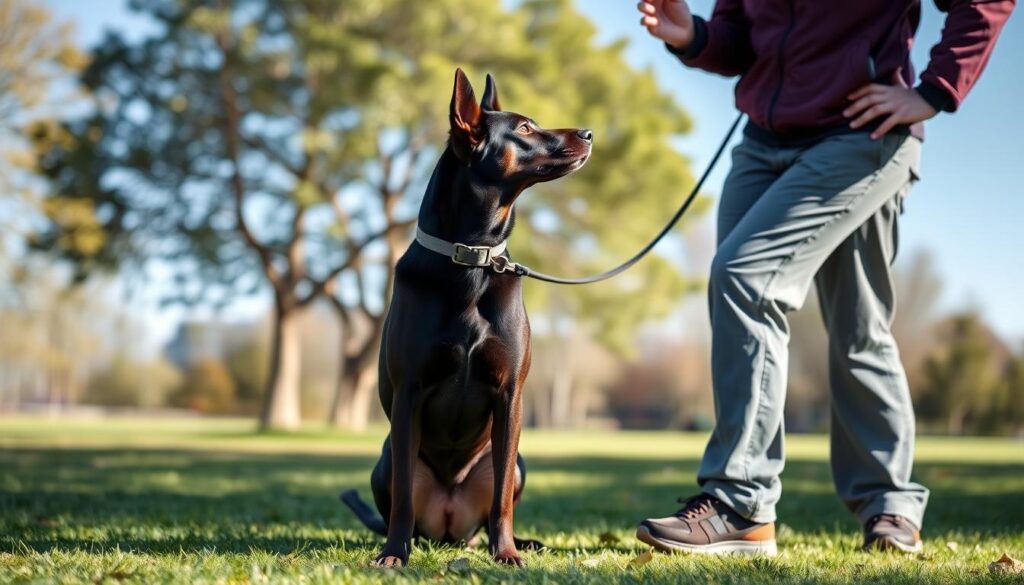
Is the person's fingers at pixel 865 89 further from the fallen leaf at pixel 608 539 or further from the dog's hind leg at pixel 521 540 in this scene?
the fallen leaf at pixel 608 539

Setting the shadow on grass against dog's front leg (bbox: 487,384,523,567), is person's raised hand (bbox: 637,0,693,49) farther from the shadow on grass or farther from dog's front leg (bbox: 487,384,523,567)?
the shadow on grass

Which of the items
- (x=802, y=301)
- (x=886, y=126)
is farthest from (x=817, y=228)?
(x=886, y=126)

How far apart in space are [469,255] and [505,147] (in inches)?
15.0

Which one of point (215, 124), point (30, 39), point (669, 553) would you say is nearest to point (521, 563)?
point (669, 553)

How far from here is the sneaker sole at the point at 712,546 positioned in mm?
3082

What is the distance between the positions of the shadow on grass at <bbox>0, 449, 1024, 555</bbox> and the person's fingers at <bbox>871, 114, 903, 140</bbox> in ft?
6.10

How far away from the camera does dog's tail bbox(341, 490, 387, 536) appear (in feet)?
11.3

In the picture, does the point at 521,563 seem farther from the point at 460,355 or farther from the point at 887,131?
the point at 887,131

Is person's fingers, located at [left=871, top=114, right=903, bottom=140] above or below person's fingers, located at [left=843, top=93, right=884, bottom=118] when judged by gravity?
below

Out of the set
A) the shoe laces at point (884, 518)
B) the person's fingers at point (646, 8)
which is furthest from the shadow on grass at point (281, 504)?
the person's fingers at point (646, 8)

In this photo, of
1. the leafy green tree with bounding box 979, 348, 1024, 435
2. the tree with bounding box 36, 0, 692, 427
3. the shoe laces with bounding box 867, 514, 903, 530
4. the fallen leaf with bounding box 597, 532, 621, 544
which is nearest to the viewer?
the shoe laces with bounding box 867, 514, 903, 530

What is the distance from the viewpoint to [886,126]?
10.7 feet

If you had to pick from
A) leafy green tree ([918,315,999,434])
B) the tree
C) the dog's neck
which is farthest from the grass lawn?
leafy green tree ([918,315,999,434])

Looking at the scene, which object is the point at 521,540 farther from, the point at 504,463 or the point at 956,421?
the point at 956,421
